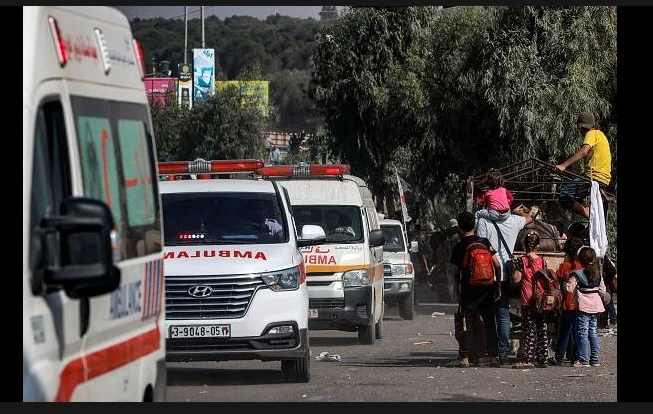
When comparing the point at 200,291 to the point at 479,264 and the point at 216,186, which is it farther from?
the point at 479,264

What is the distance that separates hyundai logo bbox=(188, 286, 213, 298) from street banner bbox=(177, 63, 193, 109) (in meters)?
52.0

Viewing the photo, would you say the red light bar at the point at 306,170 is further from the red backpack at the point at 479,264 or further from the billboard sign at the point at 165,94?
the billboard sign at the point at 165,94

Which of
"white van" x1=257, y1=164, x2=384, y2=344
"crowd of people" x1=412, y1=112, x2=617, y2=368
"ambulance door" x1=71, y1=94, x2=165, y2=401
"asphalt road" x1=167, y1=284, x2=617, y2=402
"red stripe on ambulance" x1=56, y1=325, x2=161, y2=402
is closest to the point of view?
"red stripe on ambulance" x1=56, y1=325, x2=161, y2=402

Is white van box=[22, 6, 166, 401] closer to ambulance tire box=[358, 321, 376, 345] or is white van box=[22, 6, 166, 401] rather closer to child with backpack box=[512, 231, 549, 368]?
child with backpack box=[512, 231, 549, 368]

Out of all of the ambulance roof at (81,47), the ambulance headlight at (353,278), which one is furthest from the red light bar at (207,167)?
the ambulance roof at (81,47)

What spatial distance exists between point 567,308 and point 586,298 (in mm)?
242

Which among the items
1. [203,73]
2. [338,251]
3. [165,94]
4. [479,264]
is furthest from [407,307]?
[203,73]

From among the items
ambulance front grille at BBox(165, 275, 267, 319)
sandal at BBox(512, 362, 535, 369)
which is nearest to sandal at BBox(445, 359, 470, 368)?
sandal at BBox(512, 362, 535, 369)

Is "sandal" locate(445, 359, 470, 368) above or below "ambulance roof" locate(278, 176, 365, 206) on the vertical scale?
below

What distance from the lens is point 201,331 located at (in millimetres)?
13102

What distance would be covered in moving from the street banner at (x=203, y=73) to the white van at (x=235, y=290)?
2039 inches

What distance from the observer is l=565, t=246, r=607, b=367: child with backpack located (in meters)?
15.8
